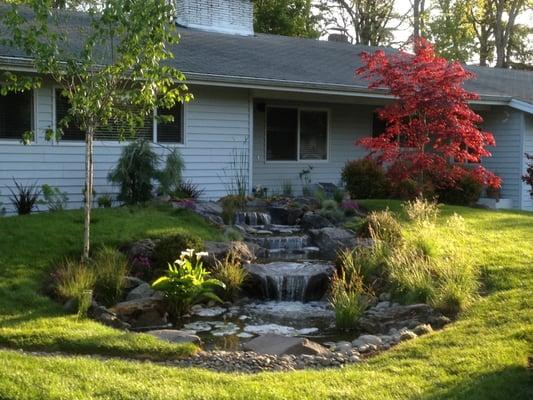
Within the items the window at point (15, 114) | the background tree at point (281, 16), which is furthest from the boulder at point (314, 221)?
the background tree at point (281, 16)

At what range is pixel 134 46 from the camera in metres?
8.77

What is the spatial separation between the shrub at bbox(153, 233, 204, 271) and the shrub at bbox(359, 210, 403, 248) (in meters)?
2.84

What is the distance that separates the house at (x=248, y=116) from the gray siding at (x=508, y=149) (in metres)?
0.03

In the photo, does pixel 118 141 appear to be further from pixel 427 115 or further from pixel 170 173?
pixel 427 115

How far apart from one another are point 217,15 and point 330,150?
5454 millimetres

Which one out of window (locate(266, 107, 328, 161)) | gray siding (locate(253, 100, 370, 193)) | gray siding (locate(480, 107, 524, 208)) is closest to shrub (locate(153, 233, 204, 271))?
gray siding (locate(253, 100, 370, 193))

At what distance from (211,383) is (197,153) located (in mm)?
10102

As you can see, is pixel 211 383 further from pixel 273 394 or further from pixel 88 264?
pixel 88 264

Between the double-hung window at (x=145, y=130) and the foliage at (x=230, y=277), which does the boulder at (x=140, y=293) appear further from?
the double-hung window at (x=145, y=130)

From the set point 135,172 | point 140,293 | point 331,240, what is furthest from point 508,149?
point 140,293

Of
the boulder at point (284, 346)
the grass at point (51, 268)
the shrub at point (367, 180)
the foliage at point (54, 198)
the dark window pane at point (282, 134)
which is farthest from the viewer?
the dark window pane at point (282, 134)

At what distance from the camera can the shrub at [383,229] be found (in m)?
11.0

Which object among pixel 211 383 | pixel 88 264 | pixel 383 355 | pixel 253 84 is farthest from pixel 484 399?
pixel 253 84

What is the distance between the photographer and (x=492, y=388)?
5430 millimetres
